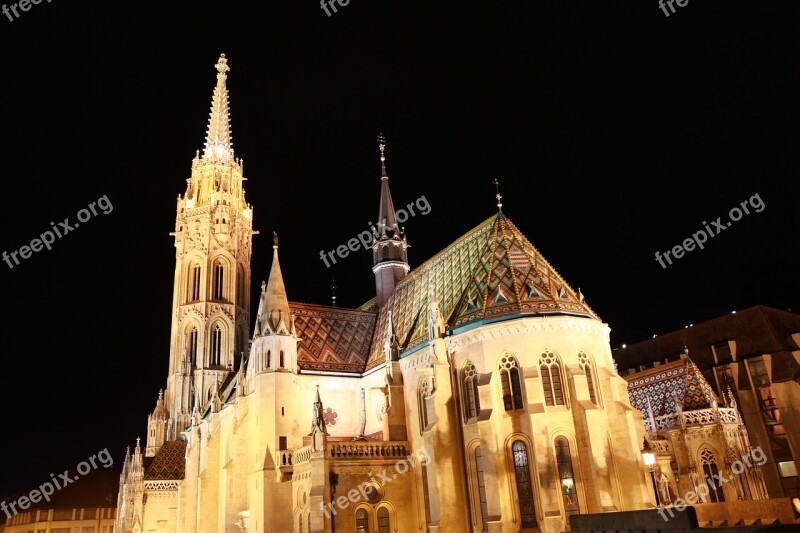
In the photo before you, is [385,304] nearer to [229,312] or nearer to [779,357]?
[229,312]

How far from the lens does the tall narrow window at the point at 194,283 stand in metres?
60.5

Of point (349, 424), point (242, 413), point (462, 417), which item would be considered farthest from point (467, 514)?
point (242, 413)

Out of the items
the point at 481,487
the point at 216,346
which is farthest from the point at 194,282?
the point at 481,487

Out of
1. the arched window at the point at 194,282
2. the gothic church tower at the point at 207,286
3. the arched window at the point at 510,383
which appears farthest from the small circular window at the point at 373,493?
the arched window at the point at 194,282

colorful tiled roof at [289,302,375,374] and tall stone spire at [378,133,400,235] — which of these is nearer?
colorful tiled roof at [289,302,375,374]

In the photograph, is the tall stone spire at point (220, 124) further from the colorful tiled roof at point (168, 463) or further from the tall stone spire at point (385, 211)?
the colorful tiled roof at point (168, 463)

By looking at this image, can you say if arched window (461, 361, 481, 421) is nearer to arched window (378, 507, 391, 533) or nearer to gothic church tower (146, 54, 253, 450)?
arched window (378, 507, 391, 533)

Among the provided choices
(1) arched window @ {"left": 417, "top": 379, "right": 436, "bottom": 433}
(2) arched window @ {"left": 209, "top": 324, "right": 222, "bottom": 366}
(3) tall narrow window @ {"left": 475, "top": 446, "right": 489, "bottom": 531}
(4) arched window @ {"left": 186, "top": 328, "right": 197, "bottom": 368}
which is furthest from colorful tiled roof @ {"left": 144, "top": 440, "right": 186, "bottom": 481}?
(3) tall narrow window @ {"left": 475, "top": 446, "right": 489, "bottom": 531}

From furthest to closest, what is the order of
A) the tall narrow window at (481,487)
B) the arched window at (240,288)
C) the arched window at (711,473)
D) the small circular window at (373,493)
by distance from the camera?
the arched window at (240,288)
the arched window at (711,473)
the small circular window at (373,493)
the tall narrow window at (481,487)

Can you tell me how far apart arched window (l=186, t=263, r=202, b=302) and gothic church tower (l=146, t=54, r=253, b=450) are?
0.30ft

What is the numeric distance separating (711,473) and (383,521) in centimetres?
1826

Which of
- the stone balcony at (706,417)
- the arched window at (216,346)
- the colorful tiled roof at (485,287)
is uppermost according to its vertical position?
the arched window at (216,346)

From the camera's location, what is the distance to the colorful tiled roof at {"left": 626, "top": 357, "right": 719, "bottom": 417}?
1412 inches

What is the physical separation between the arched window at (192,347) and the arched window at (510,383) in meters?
37.7
